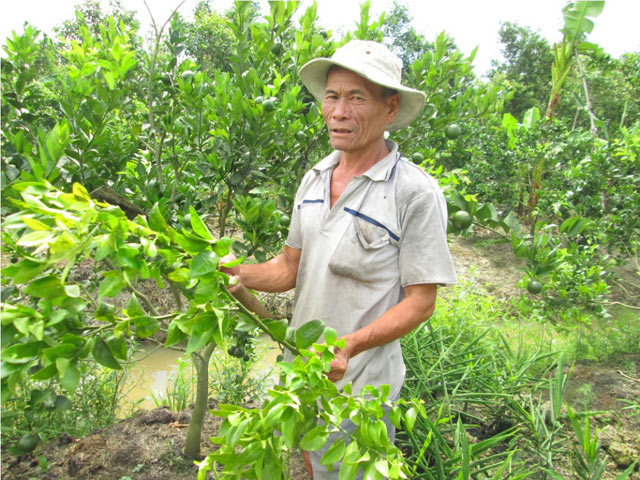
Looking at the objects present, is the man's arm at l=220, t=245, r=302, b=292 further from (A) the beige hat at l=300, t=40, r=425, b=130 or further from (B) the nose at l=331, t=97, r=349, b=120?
(A) the beige hat at l=300, t=40, r=425, b=130

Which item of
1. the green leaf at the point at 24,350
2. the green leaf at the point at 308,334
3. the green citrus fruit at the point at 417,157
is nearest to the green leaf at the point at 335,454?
the green leaf at the point at 308,334

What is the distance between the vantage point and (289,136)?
2.15 m

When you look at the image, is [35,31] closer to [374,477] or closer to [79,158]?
[79,158]

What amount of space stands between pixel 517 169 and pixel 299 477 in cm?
864

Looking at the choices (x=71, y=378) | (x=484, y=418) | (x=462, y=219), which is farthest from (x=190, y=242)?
(x=484, y=418)

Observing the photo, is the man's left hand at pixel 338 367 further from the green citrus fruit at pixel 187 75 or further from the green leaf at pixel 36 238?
the green citrus fruit at pixel 187 75

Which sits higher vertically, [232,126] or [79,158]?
[232,126]

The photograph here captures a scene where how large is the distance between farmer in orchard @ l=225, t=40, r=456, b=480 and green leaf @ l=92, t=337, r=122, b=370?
0.80m

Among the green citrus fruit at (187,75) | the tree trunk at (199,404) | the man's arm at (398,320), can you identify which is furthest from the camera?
the tree trunk at (199,404)

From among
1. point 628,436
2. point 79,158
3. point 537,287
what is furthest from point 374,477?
point 628,436

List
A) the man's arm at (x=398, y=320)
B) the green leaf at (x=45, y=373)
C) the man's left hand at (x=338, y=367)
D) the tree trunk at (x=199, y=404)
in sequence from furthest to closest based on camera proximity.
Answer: the tree trunk at (x=199, y=404), the man's arm at (x=398, y=320), the man's left hand at (x=338, y=367), the green leaf at (x=45, y=373)

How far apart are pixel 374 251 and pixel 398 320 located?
0.24 metres

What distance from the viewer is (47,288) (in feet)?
2.46

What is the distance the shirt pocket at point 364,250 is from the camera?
5.16 ft
